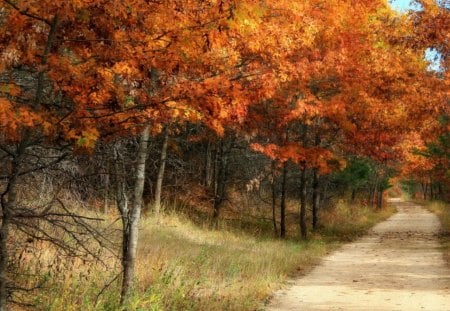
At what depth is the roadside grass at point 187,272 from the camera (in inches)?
270

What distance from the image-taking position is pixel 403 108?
17344mm

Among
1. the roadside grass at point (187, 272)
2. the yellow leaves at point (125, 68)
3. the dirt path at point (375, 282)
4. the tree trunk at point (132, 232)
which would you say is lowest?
the dirt path at point (375, 282)

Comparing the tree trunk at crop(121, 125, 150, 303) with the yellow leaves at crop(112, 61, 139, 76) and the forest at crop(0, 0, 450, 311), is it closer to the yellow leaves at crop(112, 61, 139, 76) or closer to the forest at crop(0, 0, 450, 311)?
the forest at crop(0, 0, 450, 311)

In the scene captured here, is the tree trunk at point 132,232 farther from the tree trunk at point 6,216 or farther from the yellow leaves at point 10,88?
the yellow leaves at point 10,88

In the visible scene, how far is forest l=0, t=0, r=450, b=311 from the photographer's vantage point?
17.2 ft

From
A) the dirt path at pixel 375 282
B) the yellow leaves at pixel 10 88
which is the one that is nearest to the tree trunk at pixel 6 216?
the yellow leaves at pixel 10 88

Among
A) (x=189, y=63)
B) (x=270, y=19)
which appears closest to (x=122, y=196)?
(x=189, y=63)

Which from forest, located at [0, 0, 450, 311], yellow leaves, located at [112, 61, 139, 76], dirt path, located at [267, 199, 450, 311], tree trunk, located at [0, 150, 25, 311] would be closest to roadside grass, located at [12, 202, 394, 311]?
forest, located at [0, 0, 450, 311]

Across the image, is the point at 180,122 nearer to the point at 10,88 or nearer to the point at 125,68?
the point at 125,68

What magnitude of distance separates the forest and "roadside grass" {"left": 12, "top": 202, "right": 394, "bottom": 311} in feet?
0.18

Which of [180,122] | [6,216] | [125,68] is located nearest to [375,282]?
[180,122]

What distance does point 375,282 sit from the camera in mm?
10883

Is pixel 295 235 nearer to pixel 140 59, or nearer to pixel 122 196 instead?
pixel 122 196

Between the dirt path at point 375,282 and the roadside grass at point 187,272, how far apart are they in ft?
1.61
